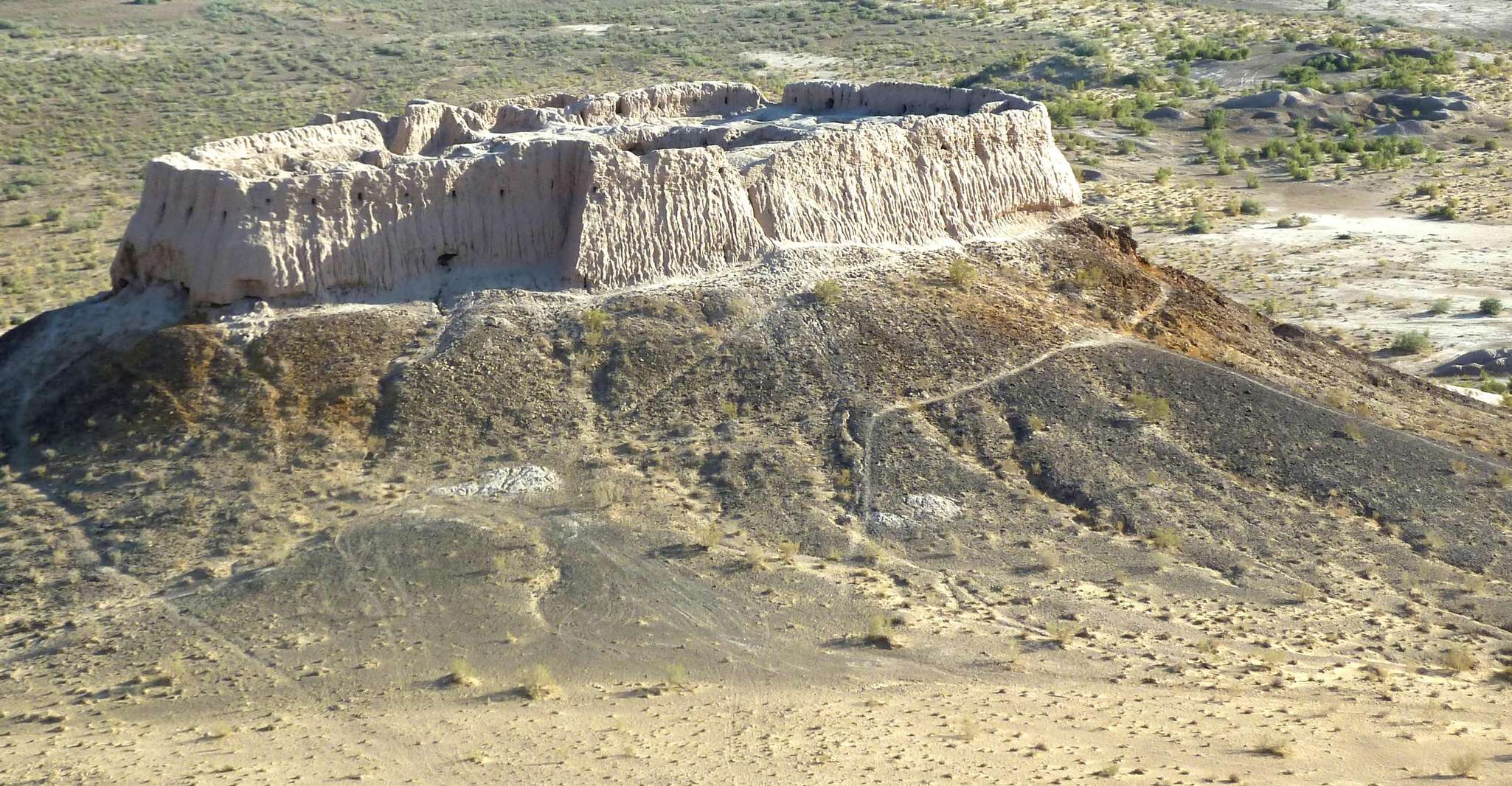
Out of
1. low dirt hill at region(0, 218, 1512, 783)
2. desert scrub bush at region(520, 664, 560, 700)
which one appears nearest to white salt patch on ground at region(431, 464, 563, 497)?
low dirt hill at region(0, 218, 1512, 783)

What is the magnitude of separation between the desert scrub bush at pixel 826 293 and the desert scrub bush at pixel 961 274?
1.71m

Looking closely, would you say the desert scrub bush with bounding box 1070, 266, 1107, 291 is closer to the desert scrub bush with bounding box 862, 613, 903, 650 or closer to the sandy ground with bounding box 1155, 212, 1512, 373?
the sandy ground with bounding box 1155, 212, 1512, 373

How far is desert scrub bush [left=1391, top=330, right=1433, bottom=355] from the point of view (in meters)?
26.0

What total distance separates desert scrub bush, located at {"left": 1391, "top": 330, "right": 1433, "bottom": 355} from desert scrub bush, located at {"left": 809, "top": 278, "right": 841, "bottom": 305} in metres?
12.2

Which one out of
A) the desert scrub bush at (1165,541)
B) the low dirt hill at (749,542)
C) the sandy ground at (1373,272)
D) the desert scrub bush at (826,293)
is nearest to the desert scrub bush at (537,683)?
the low dirt hill at (749,542)

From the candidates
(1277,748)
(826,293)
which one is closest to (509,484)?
(826,293)

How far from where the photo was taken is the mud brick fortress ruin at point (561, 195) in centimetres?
1722

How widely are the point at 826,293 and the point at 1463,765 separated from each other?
9217 mm

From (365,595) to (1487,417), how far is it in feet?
47.9

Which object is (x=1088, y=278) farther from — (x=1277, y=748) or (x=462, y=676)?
(x=462, y=676)

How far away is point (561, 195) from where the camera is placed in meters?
18.7

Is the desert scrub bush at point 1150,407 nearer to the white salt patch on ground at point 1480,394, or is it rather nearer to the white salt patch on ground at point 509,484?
the white salt patch on ground at point 1480,394

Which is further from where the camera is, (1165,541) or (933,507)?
(933,507)

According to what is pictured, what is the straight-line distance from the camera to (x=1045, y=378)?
1842 centimetres
